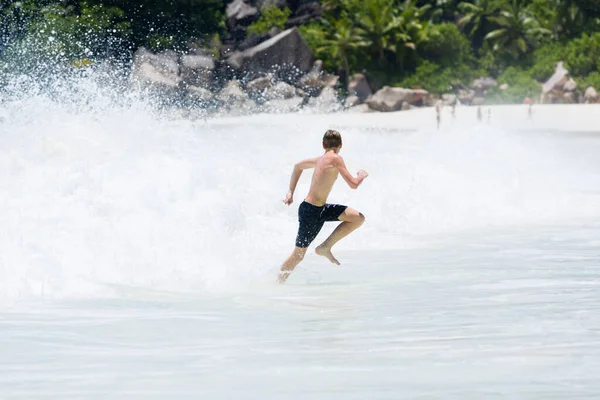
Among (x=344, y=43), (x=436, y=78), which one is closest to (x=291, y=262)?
(x=344, y=43)

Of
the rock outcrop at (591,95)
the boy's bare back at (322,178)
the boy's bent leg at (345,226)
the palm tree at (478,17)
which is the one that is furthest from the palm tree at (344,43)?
the boy's bare back at (322,178)

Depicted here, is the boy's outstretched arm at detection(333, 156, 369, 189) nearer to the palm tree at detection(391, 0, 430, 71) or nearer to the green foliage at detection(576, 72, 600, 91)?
the green foliage at detection(576, 72, 600, 91)

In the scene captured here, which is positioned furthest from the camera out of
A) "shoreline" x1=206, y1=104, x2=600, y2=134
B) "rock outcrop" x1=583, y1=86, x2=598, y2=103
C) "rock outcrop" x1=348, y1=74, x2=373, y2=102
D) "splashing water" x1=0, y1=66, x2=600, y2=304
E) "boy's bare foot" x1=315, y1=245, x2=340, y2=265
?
"rock outcrop" x1=348, y1=74, x2=373, y2=102

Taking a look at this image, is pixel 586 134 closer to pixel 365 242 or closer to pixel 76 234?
Result: pixel 365 242

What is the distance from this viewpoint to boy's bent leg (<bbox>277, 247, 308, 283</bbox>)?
8.30m

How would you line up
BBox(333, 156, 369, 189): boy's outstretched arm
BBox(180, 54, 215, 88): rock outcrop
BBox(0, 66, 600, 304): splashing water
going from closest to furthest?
BBox(333, 156, 369, 189): boy's outstretched arm, BBox(0, 66, 600, 304): splashing water, BBox(180, 54, 215, 88): rock outcrop

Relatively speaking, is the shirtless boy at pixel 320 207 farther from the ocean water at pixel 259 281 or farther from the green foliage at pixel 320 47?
the green foliage at pixel 320 47

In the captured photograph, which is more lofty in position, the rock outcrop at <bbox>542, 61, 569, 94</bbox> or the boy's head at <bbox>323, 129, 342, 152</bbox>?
the boy's head at <bbox>323, 129, 342, 152</bbox>

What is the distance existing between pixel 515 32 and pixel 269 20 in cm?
1173

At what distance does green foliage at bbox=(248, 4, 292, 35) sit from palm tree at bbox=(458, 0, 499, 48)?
8.59 meters

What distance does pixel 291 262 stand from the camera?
8.31 metres

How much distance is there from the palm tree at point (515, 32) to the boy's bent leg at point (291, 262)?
4941 cm

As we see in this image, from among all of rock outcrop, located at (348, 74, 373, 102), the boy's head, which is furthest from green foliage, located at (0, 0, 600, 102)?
the boy's head

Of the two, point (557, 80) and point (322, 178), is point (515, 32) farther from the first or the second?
point (322, 178)
